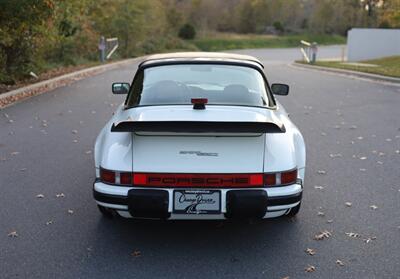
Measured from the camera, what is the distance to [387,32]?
97.8 feet

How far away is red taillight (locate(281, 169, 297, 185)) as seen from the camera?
390 cm

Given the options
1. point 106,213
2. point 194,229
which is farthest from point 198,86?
point 106,213

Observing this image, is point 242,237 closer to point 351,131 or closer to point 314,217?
point 314,217

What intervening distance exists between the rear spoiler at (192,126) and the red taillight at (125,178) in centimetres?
33

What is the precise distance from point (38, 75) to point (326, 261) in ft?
49.1

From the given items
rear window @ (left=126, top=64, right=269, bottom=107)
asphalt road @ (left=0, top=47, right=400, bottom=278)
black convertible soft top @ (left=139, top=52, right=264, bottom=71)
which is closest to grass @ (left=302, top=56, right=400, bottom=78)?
asphalt road @ (left=0, top=47, right=400, bottom=278)

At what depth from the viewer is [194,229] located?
4.46 metres

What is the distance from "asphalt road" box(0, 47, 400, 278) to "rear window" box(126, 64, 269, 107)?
1.11m

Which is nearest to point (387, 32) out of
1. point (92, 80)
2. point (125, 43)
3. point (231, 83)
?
point (125, 43)

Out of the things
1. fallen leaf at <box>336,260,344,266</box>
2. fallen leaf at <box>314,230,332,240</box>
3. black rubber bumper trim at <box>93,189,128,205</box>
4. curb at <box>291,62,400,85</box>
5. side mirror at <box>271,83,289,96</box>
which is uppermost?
side mirror at <box>271,83,289,96</box>

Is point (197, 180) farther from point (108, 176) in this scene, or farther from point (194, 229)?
point (194, 229)

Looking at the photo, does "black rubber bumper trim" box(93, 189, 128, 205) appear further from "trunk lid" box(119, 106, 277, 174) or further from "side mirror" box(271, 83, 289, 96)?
"side mirror" box(271, 83, 289, 96)

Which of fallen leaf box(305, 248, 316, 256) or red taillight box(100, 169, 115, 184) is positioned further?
fallen leaf box(305, 248, 316, 256)

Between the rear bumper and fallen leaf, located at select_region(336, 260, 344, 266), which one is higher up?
the rear bumper
